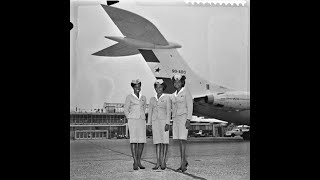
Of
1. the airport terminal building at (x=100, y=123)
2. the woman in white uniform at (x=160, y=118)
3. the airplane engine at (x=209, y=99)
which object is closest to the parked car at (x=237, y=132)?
the airplane engine at (x=209, y=99)

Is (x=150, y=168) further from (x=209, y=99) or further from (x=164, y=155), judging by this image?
(x=209, y=99)

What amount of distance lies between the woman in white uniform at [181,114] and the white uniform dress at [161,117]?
9 cm

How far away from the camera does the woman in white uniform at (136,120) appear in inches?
204

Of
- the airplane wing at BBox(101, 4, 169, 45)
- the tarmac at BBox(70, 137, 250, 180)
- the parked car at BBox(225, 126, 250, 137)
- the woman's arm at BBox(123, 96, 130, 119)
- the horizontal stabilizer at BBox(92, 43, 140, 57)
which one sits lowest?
the parked car at BBox(225, 126, 250, 137)

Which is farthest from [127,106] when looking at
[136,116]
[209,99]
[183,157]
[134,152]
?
[209,99]

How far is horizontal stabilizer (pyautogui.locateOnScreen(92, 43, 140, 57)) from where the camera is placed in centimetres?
521

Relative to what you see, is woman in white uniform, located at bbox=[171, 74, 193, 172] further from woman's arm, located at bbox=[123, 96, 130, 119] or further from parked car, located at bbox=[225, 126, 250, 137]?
parked car, located at bbox=[225, 126, 250, 137]

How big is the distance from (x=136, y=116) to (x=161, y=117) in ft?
1.28

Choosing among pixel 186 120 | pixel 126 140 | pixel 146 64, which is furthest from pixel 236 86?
pixel 126 140

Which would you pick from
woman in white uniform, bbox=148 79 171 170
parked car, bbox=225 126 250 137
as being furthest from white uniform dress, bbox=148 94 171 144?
parked car, bbox=225 126 250 137

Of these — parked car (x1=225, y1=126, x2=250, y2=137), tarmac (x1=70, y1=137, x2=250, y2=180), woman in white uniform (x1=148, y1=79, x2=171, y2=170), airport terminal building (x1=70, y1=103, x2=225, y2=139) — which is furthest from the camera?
parked car (x1=225, y1=126, x2=250, y2=137)

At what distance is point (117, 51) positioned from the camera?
5.29 metres

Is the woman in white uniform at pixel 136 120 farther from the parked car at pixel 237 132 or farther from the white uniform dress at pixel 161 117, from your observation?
the parked car at pixel 237 132

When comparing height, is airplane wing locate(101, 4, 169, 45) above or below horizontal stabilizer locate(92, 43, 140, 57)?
above
